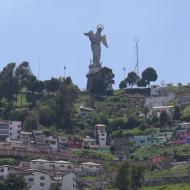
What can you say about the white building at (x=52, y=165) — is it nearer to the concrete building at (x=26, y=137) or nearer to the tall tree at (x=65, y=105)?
the concrete building at (x=26, y=137)

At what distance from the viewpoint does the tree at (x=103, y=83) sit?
103062 mm

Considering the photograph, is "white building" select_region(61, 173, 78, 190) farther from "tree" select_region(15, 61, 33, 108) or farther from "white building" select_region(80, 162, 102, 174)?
"tree" select_region(15, 61, 33, 108)

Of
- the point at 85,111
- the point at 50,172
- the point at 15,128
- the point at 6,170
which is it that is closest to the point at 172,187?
the point at 50,172

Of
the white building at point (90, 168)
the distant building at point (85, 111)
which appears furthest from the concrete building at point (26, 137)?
the distant building at point (85, 111)

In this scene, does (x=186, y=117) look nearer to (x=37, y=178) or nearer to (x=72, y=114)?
(x=72, y=114)

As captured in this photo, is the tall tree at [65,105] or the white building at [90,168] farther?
the tall tree at [65,105]

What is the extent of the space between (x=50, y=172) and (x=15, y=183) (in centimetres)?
682

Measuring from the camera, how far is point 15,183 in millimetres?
72562

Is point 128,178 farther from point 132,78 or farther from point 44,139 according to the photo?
point 132,78

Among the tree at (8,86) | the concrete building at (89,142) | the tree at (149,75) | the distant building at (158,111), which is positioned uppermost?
the tree at (149,75)

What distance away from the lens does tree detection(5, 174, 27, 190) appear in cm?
7231

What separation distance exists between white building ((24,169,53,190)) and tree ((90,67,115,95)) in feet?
89.4

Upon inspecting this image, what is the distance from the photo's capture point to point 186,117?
94438 millimetres

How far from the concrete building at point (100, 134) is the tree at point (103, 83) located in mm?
12240
